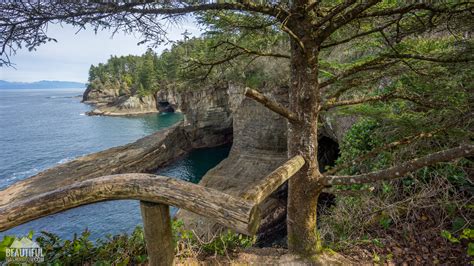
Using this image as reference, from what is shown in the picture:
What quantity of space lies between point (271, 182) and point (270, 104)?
776 mm

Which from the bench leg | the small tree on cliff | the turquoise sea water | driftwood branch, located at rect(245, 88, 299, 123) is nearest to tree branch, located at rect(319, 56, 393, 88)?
the small tree on cliff

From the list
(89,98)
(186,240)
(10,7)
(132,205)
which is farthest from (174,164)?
(89,98)

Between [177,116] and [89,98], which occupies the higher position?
[89,98]

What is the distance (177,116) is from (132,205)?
28545 mm

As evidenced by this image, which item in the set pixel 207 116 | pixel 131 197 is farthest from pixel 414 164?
pixel 207 116

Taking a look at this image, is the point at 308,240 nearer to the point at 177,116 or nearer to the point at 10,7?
the point at 10,7

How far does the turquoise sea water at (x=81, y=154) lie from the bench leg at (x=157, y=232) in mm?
11510

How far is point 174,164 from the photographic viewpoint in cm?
2102

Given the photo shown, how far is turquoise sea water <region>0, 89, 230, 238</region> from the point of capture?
40.6 ft

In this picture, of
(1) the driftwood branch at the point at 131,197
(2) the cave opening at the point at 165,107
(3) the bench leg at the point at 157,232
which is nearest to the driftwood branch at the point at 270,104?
(1) the driftwood branch at the point at 131,197

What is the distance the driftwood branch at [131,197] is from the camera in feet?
4.59

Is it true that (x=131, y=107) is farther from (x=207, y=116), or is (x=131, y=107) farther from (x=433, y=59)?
(x=433, y=59)

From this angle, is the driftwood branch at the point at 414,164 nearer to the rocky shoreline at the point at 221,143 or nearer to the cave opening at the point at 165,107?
the rocky shoreline at the point at 221,143

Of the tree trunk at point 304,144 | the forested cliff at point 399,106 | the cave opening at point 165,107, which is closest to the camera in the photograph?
the tree trunk at point 304,144
